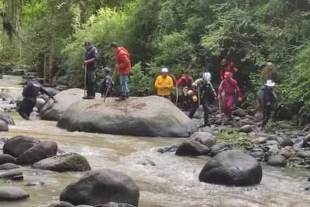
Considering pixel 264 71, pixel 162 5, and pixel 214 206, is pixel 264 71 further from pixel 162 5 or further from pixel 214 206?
pixel 214 206

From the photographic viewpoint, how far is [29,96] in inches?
655

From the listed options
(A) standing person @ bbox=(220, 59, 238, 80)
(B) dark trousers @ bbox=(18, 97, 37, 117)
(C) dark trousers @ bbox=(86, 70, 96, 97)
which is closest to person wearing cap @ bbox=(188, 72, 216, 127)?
(A) standing person @ bbox=(220, 59, 238, 80)

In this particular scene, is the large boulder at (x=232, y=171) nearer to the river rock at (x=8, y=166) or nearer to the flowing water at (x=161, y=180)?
the flowing water at (x=161, y=180)

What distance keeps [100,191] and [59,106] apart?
10.4m

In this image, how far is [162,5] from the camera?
2408 centimetres

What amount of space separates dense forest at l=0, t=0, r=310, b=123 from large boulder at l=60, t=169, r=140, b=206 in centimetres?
885

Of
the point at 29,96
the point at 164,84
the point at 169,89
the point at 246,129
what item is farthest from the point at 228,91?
the point at 29,96

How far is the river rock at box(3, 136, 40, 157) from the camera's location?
1039 centimetres

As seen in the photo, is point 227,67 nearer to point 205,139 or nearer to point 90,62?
point 90,62

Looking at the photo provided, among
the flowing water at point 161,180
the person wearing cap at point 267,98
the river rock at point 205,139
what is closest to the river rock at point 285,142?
the river rock at point 205,139

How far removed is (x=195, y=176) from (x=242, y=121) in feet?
24.4

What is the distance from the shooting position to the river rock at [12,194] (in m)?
7.51

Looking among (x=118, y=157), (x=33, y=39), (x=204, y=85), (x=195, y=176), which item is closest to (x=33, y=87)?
(x=204, y=85)

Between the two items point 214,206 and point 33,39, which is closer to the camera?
point 214,206
